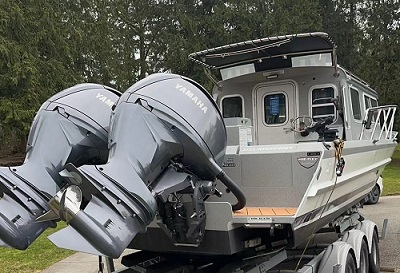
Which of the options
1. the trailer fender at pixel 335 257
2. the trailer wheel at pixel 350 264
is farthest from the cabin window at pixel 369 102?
the trailer fender at pixel 335 257

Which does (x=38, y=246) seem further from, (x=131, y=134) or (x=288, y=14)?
(x=288, y=14)

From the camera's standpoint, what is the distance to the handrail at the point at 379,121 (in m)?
7.08

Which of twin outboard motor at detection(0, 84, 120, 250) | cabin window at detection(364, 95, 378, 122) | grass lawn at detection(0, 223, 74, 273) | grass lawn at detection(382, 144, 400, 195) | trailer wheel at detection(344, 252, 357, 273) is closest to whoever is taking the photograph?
twin outboard motor at detection(0, 84, 120, 250)

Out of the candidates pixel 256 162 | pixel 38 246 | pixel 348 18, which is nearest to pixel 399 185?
pixel 38 246

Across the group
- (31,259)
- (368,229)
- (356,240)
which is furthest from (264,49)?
(31,259)

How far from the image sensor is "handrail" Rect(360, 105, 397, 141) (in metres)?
7.08

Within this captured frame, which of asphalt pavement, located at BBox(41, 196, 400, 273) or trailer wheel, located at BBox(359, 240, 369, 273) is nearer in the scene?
trailer wheel, located at BBox(359, 240, 369, 273)

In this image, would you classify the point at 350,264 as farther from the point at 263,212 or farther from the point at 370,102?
the point at 370,102

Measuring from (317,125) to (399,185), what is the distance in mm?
11251

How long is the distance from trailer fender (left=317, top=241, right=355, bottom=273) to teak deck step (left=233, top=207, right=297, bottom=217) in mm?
815

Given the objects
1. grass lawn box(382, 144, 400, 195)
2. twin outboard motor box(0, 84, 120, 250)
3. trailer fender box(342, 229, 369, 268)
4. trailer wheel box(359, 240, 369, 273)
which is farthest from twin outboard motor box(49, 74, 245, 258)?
grass lawn box(382, 144, 400, 195)

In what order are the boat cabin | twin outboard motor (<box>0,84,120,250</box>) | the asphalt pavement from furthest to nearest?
1. the asphalt pavement
2. the boat cabin
3. twin outboard motor (<box>0,84,120,250</box>)

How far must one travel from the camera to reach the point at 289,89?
7.44 metres

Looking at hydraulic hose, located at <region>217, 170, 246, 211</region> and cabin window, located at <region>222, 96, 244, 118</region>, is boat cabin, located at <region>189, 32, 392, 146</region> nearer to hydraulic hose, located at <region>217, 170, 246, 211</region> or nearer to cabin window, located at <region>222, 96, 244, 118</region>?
cabin window, located at <region>222, 96, 244, 118</region>
